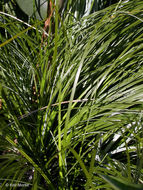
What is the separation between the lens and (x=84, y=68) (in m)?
0.69

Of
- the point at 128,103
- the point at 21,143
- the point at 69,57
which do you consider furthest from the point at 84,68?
the point at 21,143

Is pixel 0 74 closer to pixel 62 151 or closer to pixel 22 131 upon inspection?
pixel 22 131

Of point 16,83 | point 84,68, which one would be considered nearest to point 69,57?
point 84,68

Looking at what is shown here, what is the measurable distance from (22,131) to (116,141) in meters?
0.32

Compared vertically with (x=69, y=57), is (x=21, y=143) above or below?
below

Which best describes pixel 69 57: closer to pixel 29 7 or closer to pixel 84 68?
pixel 84 68

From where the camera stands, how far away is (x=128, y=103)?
576mm

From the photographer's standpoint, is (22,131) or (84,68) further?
(84,68)

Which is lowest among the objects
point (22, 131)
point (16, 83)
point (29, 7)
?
point (22, 131)

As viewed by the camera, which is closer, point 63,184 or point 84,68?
point 63,184

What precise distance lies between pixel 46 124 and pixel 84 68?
232 millimetres

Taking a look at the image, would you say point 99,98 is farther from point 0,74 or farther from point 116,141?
point 0,74

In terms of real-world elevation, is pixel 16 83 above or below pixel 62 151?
above

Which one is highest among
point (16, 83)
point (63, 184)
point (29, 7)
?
point (29, 7)
